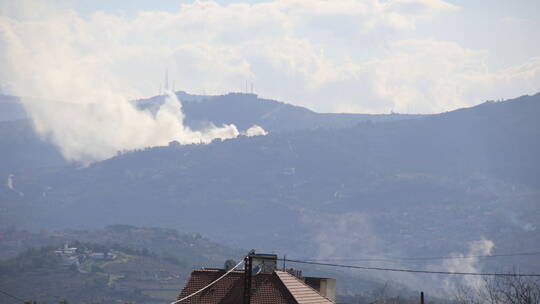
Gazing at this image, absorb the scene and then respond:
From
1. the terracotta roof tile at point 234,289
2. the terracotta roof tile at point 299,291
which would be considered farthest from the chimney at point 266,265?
the terracotta roof tile at point 299,291

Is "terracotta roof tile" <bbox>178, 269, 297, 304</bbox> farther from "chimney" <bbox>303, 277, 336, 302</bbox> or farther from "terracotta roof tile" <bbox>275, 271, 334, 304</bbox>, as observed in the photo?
"chimney" <bbox>303, 277, 336, 302</bbox>

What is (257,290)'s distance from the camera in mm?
70250

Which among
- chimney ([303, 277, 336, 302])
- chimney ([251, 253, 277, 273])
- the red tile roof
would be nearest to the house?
the red tile roof

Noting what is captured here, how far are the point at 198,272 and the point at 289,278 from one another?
8.03 meters

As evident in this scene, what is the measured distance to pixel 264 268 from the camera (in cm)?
8256

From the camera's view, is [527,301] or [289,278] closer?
[527,301]

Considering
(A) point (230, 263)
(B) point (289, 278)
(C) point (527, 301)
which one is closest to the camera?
(C) point (527, 301)

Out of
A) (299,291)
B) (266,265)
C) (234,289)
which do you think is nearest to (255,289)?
(234,289)

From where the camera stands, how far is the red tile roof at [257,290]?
2724 inches

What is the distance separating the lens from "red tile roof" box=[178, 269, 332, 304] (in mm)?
69188

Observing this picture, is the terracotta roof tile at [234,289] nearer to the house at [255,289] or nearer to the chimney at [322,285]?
the house at [255,289]

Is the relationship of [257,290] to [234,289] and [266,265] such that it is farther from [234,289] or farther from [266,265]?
[266,265]

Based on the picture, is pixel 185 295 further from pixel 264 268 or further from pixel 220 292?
pixel 264 268

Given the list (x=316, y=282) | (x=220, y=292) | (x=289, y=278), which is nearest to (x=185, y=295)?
(x=220, y=292)
